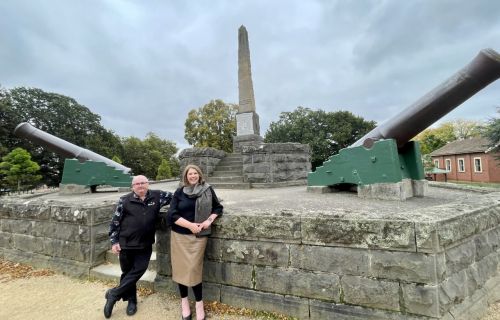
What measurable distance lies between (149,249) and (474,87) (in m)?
4.78

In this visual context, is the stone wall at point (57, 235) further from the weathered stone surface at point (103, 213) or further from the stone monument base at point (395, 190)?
the stone monument base at point (395, 190)

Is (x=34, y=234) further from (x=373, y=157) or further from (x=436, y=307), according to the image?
(x=373, y=157)

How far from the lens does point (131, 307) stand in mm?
3006

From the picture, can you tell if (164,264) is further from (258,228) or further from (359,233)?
(359,233)

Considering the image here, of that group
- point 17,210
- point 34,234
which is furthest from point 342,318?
point 17,210

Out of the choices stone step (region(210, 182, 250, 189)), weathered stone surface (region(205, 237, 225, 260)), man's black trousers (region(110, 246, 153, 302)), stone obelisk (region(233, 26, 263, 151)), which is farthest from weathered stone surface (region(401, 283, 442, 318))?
stone obelisk (region(233, 26, 263, 151))

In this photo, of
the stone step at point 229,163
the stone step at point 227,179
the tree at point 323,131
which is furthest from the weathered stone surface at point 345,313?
the tree at point 323,131

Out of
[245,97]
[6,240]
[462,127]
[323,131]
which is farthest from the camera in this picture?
[462,127]

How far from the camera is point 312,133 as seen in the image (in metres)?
32.8

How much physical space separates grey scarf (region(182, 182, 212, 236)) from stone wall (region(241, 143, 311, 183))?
6.01 m

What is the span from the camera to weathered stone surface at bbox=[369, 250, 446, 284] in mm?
2174

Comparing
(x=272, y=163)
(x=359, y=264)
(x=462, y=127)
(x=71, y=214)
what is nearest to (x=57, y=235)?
(x=71, y=214)

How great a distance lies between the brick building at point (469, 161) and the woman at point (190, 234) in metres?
30.7

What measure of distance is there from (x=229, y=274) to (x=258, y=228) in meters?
0.63
